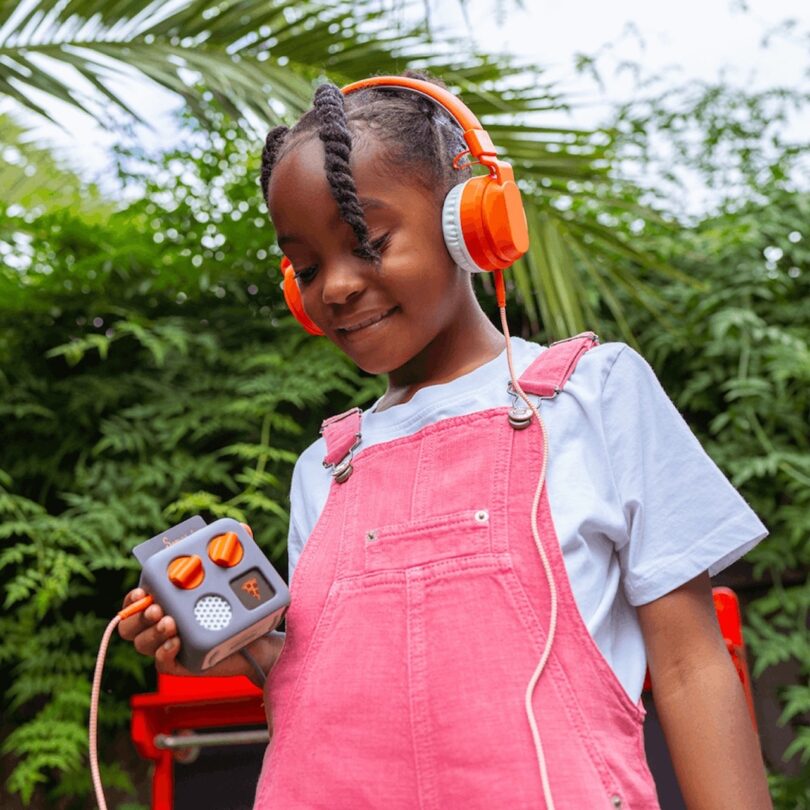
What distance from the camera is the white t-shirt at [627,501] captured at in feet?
3.25

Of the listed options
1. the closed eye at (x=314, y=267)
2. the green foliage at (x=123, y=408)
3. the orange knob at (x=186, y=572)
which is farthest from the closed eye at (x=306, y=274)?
the green foliage at (x=123, y=408)

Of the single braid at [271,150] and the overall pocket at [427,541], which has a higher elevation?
the single braid at [271,150]

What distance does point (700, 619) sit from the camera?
100 centimetres

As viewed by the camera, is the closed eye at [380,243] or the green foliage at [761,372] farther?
the green foliage at [761,372]

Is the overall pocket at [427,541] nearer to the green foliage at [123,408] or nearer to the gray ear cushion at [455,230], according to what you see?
the gray ear cushion at [455,230]

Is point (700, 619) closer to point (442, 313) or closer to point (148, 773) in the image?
point (442, 313)

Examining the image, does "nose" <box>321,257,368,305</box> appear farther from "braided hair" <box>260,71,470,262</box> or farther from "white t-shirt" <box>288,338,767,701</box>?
"white t-shirt" <box>288,338,767,701</box>

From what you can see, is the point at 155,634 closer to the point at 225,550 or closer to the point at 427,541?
the point at 225,550

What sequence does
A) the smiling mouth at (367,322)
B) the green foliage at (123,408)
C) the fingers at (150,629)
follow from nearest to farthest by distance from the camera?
the fingers at (150,629), the smiling mouth at (367,322), the green foliage at (123,408)

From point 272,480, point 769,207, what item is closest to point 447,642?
point 272,480

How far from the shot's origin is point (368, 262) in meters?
1.06

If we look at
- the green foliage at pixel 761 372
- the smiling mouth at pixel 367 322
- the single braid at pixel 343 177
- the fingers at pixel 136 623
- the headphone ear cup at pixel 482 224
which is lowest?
the green foliage at pixel 761 372

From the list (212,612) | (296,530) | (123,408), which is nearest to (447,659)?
(212,612)

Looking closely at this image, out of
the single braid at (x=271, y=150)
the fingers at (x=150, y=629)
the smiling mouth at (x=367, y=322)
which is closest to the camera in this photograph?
the fingers at (x=150, y=629)
